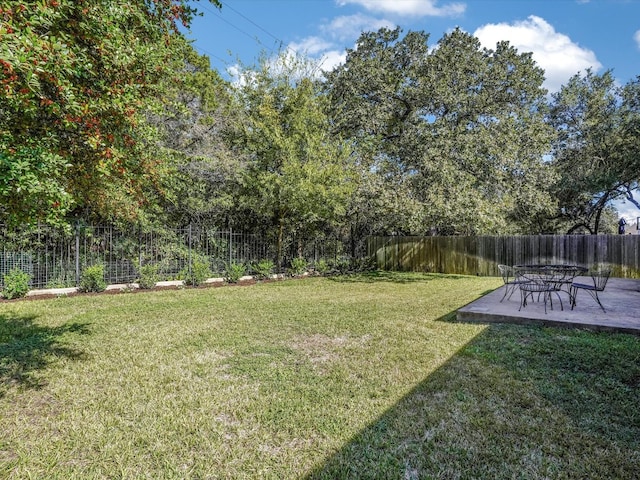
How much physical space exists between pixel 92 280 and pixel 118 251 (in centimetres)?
141

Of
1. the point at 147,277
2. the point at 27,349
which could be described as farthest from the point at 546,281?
the point at 147,277

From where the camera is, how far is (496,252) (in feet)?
47.4

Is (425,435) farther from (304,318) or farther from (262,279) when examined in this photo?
(262,279)

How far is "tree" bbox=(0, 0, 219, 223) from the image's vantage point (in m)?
2.17

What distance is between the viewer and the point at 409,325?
5.69m

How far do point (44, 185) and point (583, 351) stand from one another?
5.60 meters

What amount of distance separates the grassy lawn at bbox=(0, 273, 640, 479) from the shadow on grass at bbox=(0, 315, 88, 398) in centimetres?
3

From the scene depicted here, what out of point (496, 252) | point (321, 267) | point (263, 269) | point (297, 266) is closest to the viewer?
point (263, 269)

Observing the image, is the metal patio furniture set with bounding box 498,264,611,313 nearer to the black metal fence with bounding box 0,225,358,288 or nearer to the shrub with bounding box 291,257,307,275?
the shrub with bounding box 291,257,307,275

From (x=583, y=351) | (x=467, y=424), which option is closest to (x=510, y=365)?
(x=583, y=351)

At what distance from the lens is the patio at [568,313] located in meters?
A: 5.23

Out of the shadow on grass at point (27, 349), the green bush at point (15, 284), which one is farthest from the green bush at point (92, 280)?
the shadow on grass at point (27, 349)

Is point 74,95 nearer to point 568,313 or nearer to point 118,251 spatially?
point 568,313

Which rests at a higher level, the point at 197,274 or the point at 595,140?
the point at 595,140
